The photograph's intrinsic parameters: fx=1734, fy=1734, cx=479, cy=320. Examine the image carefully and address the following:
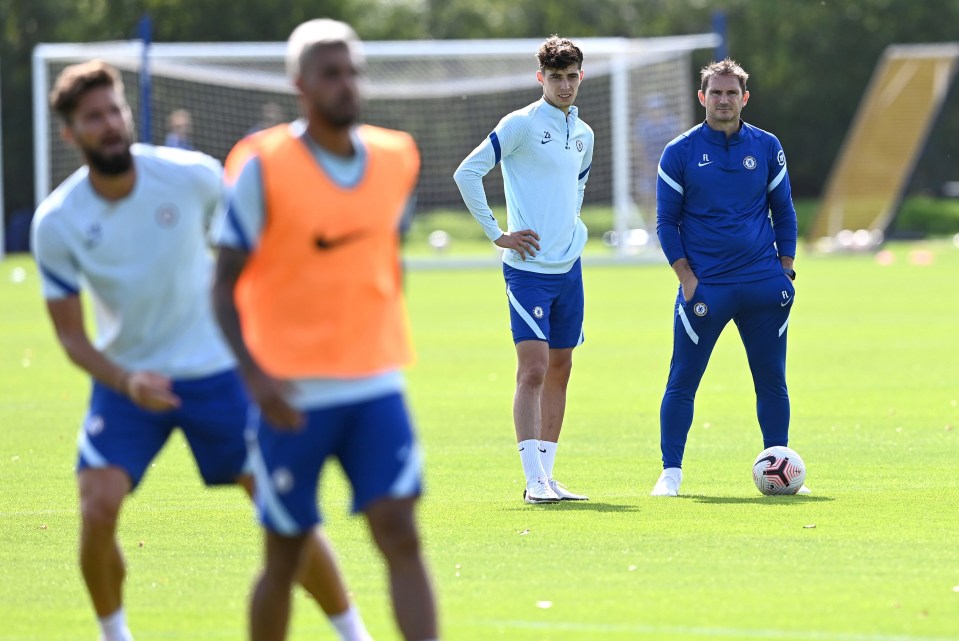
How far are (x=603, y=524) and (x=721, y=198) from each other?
2.18 meters

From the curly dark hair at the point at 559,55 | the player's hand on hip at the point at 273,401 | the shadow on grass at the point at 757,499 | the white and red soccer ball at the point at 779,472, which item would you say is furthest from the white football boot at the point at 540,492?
the player's hand on hip at the point at 273,401

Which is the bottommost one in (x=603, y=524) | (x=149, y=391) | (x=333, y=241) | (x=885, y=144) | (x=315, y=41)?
(x=885, y=144)

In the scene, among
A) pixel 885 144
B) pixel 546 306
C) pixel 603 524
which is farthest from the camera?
pixel 885 144

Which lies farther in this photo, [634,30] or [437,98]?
[634,30]

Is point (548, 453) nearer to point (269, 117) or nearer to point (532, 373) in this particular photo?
point (532, 373)

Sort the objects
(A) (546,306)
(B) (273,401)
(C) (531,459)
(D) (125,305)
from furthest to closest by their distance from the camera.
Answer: (A) (546,306)
(C) (531,459)
(D) (125,305)
(B) (273,401)

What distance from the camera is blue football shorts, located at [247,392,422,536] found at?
543 cm

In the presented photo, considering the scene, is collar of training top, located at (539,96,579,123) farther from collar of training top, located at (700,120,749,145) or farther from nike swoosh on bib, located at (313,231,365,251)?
nike swoosh on bib, located at (313,231,365,251)

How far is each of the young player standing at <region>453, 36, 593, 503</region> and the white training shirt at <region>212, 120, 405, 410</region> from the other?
14.9ft

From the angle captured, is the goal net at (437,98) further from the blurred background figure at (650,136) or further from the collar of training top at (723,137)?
the collar of training top at (723,137)

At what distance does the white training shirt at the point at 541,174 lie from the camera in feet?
33.4

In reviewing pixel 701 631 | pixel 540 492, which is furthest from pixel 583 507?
pixel 701 631

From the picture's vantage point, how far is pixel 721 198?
33.2 feet

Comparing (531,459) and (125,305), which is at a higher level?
(125,305)
